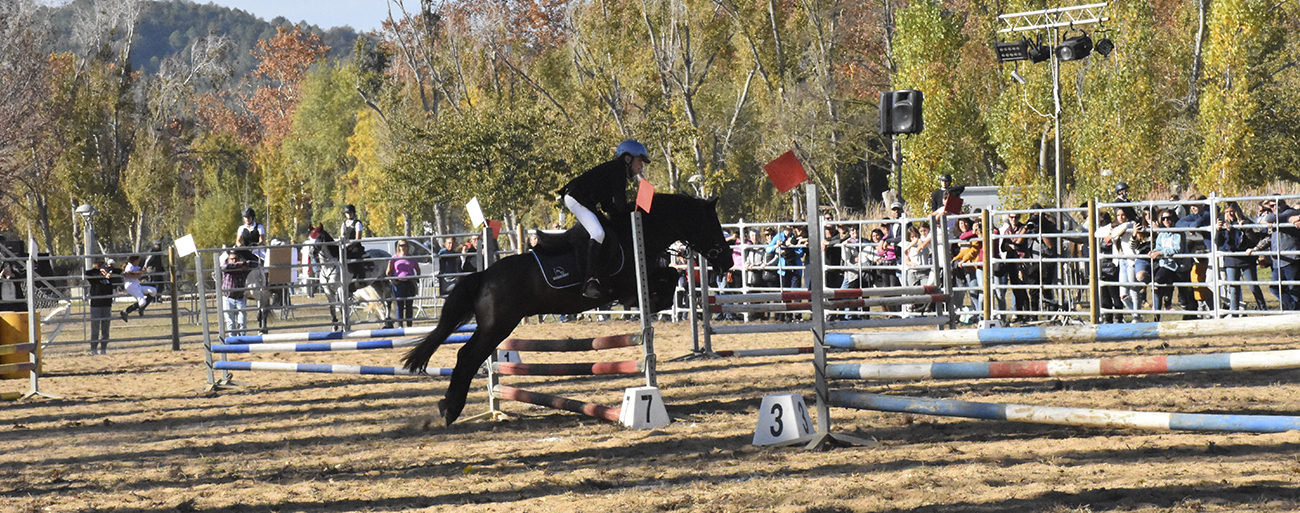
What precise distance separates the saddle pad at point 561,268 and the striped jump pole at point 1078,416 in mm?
2054

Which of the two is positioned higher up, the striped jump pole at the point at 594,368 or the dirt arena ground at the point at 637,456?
the striped jump pole at the point at 594,368

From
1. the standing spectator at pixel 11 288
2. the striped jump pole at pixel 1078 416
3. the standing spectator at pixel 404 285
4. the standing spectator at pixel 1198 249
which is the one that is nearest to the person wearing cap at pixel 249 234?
the standing spectator at pixel 404 285

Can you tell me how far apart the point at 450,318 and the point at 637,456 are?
181 centimetres

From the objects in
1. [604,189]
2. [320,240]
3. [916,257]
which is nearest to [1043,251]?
[916,257]

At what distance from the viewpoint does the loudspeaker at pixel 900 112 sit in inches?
522

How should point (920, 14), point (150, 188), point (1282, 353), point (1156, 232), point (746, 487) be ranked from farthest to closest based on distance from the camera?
point (150, 188), point (920, 14), point (1156, 232), point (746, 487), point (1282, 353)

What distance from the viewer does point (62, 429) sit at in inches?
329

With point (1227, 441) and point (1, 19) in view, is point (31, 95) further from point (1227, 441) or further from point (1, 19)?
point (1227, 441)

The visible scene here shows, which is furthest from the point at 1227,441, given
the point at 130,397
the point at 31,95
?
the point at 31,95

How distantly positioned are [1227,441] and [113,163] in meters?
44.8

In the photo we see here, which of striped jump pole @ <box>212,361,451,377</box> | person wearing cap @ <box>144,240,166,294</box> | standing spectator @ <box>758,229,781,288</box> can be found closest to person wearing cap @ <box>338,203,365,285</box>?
person wearing cap @ <box>144,240,166,294</box>

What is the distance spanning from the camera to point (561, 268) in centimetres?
732

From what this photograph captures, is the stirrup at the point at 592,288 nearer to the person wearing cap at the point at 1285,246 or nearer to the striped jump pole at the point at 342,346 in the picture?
the striped jump pole at the point at 342,346

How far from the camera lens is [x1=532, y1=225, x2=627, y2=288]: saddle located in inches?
287
